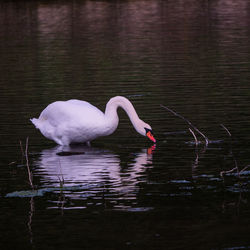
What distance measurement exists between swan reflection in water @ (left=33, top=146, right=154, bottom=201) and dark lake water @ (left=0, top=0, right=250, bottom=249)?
0.10 ft

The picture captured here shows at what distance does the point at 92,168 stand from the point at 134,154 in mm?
1458

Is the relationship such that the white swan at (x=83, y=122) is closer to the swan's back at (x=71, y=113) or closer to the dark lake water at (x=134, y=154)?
the swan's back at (x=71, y=113)

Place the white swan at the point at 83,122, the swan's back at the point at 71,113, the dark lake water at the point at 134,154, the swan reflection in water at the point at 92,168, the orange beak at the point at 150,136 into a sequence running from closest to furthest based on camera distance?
1. the dark lake water at the point at 134,154
2. the swan reflection in water at the point at 92,168
3. the orange beak at the point at 150,136
4. the white swan at the point at 83,122
5. the swan's back at the point at 71,113

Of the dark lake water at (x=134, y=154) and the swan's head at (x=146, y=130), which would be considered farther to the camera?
the swan's head at (x=146, y=130)

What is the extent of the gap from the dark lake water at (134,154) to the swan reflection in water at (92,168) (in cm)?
3

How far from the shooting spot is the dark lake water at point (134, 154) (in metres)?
10.5

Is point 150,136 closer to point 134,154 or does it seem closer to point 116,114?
point 134,154

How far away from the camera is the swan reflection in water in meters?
13.1

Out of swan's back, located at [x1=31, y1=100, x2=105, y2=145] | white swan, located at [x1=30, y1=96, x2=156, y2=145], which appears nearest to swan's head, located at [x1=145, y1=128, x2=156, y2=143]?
white swan, located at [x1=30, y1=96, x2=156, y2=145]

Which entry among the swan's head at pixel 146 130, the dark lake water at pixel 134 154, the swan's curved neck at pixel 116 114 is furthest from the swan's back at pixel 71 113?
the swan's head at pixel 146 130

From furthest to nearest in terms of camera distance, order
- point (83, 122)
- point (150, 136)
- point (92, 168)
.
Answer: point (83, 122) < point (150, 136) < point (92, 168)

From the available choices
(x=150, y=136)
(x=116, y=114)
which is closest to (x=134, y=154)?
(x=150, y=136)

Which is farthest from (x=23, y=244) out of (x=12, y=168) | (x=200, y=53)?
(x=200, y=53)

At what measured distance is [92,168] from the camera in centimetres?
1441
